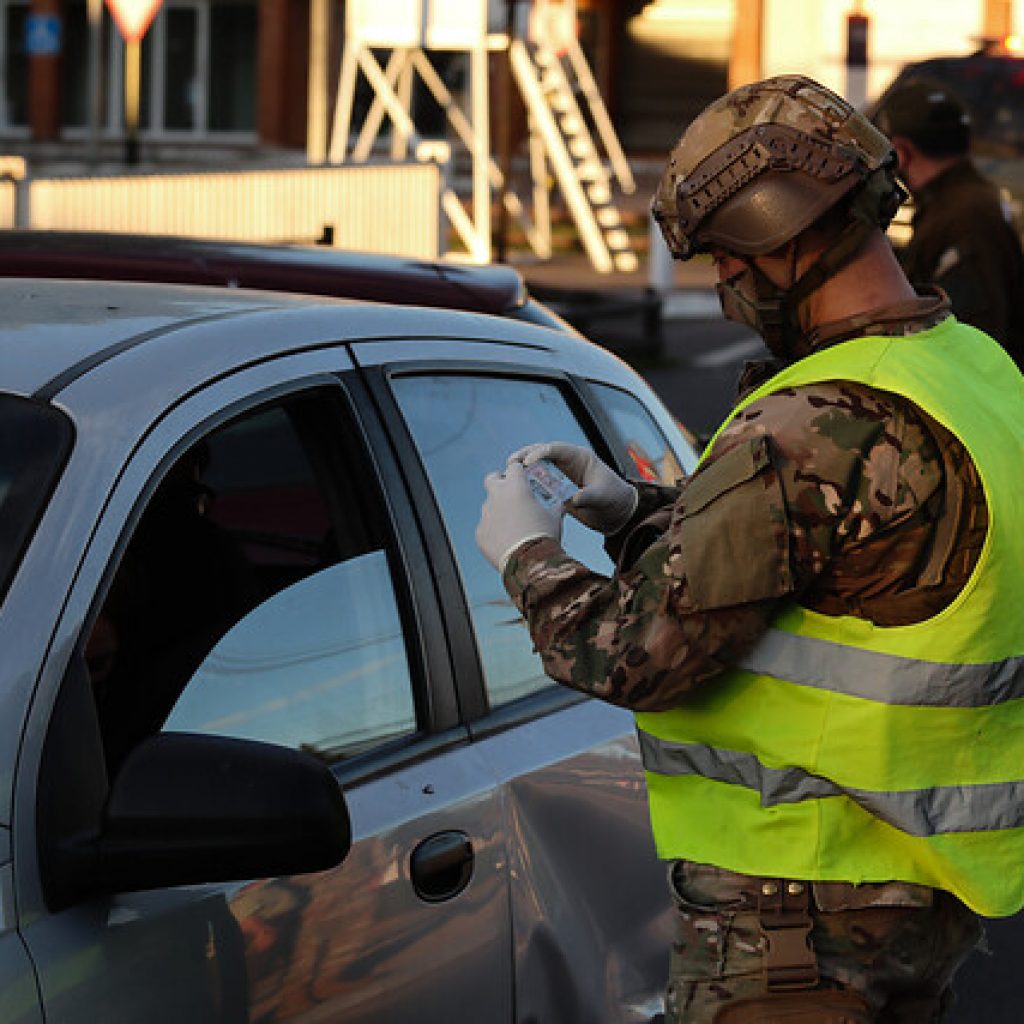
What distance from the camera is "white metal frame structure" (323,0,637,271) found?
1997 centimetres

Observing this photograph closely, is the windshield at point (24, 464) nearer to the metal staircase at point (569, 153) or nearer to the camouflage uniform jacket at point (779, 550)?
the camouflage uniform jacket at point (779, 550)

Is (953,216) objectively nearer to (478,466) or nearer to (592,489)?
(478,466)

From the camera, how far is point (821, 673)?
2635 millimetres

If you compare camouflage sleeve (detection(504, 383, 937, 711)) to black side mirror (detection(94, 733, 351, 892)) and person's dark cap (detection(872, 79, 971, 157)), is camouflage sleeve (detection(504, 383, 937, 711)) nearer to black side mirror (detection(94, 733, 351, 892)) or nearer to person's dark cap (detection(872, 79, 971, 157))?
black side mirror (detection(94, 733, 351, 892))

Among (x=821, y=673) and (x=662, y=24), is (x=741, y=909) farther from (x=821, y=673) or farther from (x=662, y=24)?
(x=662, y=24)

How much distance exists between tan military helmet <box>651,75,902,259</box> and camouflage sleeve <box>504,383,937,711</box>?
0.21 meters

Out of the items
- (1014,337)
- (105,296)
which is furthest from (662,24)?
(105,296)

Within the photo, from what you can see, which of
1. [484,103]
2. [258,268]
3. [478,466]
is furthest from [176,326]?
[484,103]

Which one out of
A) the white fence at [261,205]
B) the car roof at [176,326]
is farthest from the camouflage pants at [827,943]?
the white fence at [261,205]

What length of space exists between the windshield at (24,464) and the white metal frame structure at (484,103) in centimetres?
1617

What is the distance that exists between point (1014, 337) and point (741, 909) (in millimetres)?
5325

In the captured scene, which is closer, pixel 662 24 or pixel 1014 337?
pixel 1014 337

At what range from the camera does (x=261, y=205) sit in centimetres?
1416

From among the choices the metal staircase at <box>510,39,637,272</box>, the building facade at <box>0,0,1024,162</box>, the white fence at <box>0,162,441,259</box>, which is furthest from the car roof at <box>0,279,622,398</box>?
the building facade at <box>0,0,1024,162</box>
